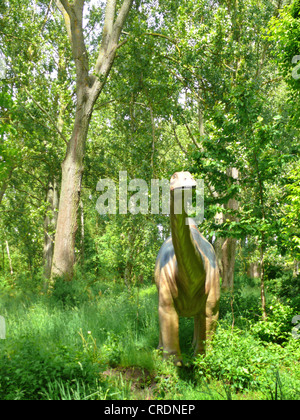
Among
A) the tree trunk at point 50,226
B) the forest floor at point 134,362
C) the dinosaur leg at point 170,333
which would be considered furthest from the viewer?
the tree trunk at point 50,226

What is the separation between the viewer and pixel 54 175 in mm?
15570

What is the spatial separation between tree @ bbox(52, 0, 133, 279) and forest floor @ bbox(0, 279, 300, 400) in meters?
2.41

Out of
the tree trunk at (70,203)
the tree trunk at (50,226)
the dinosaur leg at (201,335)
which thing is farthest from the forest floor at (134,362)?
the tree trunk at (50,226)

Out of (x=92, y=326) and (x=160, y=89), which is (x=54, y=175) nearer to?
(x=160, y=89)

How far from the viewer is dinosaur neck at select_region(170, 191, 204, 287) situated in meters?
3.57

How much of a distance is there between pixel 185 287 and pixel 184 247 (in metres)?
0.66

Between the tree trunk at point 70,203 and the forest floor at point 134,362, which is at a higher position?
the tree trunk at point 70,203

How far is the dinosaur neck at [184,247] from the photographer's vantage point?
357 centimetres

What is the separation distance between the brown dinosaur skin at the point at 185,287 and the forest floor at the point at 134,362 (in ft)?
0.91

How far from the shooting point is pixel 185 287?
430 centimetres

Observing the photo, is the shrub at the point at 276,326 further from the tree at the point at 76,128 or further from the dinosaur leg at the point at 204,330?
the tree at the point at 76,128

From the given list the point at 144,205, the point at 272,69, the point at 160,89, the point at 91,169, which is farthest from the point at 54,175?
the point at 272,69

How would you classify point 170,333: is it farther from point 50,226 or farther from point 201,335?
point 50,226

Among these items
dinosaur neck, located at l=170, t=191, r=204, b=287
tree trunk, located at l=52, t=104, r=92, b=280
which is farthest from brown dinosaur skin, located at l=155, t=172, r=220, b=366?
tree trunk, located at l=52, t=104, r=92, b=280
